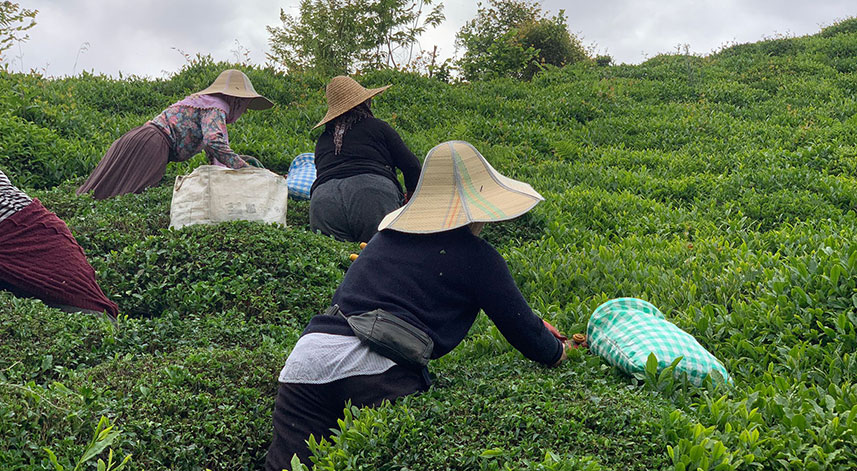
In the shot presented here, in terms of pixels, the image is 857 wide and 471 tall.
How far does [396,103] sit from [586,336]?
846 centimetres

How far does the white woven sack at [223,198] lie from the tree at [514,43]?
34.2 feet

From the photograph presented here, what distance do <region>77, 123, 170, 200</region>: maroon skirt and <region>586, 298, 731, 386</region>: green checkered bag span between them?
5.11 meters

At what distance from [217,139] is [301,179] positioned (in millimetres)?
992

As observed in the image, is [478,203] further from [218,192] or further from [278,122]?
[278,122]

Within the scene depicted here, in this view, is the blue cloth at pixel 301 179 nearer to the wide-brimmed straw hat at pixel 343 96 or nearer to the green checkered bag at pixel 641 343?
the wide-brimmed straw hat at pixel 343 96

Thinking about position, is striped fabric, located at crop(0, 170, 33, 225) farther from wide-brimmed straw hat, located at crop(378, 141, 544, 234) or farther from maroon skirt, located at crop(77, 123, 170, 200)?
maroon skirt, located at crop(77, 123, 170, 200)

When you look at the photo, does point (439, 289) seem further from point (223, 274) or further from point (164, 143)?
point (164, 143)

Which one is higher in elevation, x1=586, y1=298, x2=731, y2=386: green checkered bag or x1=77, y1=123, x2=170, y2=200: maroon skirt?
x1=77, y1=123, x2=170, y2=200: maroon skirt

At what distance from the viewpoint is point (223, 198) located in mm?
6125

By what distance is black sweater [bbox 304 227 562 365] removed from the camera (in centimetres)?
312

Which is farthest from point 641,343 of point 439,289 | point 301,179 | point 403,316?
point 301,179

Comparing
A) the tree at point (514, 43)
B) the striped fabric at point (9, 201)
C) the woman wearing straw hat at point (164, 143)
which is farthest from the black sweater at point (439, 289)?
the tree at point (514, 43)

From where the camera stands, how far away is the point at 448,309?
3.19 meters

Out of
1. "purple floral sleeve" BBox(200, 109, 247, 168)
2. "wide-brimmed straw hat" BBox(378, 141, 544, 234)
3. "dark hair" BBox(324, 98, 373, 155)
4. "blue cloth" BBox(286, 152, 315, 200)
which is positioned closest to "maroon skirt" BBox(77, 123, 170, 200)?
"purple floral sleeve" BBox(200, 109, 247, 168)
